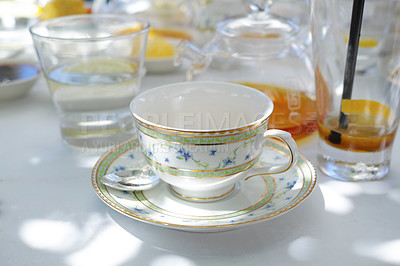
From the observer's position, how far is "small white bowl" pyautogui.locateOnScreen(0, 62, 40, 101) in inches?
28.0

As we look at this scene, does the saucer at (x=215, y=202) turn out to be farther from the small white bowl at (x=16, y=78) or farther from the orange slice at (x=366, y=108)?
the small white bowl at (x=16, y=78)

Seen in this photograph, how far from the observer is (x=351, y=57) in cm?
50

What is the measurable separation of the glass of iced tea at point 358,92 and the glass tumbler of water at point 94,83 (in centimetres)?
24

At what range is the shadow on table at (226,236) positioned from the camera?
1.34ft

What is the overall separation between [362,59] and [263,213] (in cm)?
22

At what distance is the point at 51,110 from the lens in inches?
28.2

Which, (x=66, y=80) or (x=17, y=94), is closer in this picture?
(x=66, y=80)

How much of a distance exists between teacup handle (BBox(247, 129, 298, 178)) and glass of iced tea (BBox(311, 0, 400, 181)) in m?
0.09

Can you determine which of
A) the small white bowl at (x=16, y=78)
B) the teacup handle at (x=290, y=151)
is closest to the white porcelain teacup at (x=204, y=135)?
the teacup handle at (x=290, y=151)

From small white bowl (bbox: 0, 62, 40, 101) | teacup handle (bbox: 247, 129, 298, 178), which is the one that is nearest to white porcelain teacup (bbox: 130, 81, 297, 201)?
teacup handle (bbox: 247, 129, 298, 178)

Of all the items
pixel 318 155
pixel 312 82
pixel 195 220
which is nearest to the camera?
pixel 195 220

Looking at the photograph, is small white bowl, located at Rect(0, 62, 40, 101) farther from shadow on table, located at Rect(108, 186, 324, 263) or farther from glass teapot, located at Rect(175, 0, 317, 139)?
shadow on table, located at Rect(108, 186, 324, 263)

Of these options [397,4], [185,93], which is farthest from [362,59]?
[185,93]

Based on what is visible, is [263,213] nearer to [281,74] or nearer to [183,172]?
[183,172]
